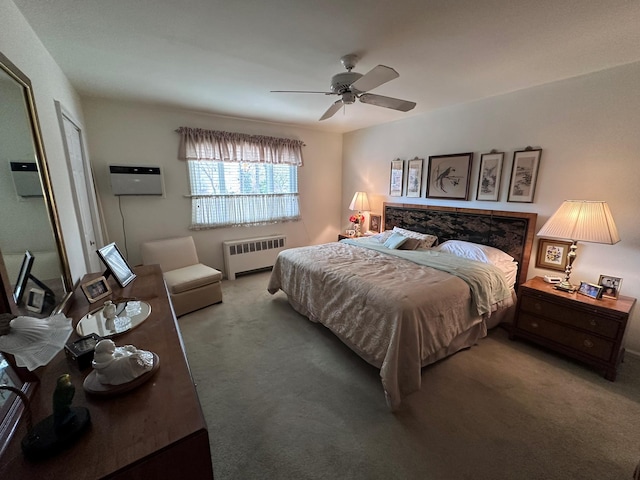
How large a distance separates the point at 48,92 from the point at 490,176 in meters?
4.18

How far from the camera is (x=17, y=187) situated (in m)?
1.14

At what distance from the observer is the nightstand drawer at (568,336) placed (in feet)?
6.73

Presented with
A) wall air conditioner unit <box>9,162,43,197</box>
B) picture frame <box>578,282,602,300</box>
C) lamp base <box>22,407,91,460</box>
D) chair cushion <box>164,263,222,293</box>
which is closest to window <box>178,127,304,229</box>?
chair cushion <box>164,263,222,293</box>

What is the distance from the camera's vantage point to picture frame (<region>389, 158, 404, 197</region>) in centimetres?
408

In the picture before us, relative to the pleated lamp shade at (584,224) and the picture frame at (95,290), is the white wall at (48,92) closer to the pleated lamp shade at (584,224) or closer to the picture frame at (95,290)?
the picture frame at (95,290)

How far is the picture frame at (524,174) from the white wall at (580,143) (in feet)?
0.17

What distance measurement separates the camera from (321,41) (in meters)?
1.86

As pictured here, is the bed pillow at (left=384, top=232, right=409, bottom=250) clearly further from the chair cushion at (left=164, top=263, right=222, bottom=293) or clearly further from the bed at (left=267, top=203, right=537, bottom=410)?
the chair cushion at (left=164, top=263, right=222, bottom=293)

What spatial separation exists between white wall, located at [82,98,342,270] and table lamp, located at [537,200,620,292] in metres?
3.63

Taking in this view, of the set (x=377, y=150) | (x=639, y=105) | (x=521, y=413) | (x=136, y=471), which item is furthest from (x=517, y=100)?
(x=136, y=471)

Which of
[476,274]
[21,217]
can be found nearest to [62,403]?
[21,217]

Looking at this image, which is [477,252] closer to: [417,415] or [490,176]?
[490,176]

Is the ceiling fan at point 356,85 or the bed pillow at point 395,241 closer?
the ceiling fan at point 356,85

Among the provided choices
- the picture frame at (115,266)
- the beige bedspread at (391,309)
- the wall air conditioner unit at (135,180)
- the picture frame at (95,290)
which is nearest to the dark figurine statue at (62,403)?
the picture frame at (95,290)
